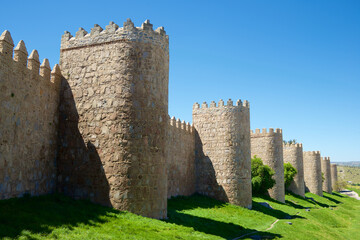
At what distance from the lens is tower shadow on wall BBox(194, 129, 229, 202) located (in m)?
22.5

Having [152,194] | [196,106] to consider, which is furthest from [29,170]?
[196,106]

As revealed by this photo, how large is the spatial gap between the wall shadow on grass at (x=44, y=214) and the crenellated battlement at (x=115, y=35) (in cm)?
547

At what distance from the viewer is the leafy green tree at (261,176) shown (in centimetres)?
2919

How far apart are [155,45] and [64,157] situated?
506cm

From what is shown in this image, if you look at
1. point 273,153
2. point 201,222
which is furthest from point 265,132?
point 201,222

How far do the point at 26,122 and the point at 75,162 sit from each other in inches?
89.2

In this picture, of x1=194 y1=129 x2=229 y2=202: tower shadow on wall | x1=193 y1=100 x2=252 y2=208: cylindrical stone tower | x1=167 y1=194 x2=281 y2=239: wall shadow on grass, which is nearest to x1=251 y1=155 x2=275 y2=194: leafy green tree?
x1=193 y1=100 x2=252 y2=208: cylindrical stone tower

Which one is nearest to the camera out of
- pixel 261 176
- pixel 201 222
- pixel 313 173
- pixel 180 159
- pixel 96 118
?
pixel 96 118

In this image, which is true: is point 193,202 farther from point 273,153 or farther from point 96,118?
point 273,153

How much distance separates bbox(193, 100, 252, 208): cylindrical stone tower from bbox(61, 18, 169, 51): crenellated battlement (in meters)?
11.2

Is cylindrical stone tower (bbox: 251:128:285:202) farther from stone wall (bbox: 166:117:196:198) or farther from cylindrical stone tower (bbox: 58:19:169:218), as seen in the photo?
cylindrical stone tower (bbox: 58:19:169:218)

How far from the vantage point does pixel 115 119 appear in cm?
1118

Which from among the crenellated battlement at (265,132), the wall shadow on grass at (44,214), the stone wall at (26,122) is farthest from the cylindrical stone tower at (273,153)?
the stone wall at (26,122)

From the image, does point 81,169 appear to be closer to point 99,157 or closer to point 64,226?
point 99,157
